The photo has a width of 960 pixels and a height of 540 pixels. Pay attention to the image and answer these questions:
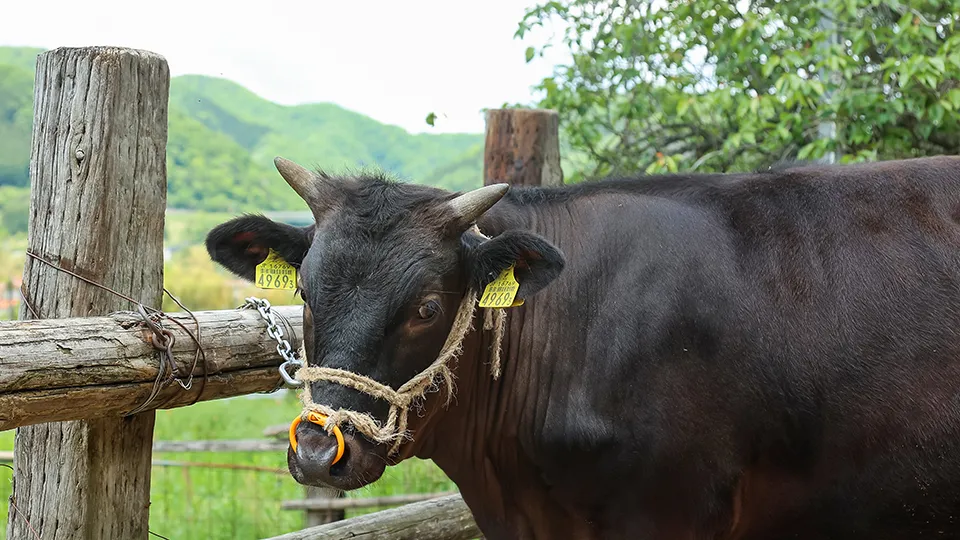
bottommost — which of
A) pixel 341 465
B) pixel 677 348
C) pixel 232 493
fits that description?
pixel 232 493

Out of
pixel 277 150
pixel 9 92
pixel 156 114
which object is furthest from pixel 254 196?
pixel 156 114

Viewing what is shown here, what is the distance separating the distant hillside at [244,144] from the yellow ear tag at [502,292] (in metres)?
5.16

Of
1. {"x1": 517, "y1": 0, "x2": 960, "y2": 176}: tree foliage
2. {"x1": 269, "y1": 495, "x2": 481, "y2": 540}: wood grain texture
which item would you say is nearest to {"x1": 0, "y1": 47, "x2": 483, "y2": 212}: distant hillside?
{"x1": 517, "y1": 0, "x2": 960, "y2": 176}: tree foliage

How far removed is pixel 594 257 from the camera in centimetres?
368

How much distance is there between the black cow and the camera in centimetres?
338

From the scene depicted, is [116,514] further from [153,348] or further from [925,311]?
[925,311]

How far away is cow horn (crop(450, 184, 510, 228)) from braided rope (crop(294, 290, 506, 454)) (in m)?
0.29

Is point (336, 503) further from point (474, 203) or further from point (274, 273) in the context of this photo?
point (474, 203)

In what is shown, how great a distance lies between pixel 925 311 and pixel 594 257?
130 cm

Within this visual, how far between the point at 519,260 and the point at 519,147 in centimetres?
259

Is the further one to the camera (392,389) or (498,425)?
(498,425)

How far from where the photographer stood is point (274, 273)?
381 cm

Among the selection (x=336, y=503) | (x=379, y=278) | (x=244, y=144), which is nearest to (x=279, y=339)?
(x=379, y=278)

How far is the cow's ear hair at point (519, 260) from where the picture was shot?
131 inches
